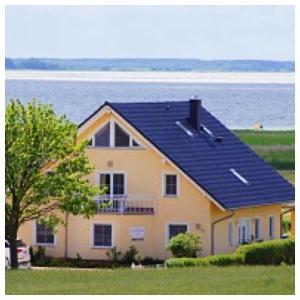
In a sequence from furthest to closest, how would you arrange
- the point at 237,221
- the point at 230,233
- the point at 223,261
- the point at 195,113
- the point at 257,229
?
1. the point at 195,113
2. the point at 257,229
3. the point at 237,221
4. the point at 230,233
5. the point at 223,261

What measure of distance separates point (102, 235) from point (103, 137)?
2.63 m

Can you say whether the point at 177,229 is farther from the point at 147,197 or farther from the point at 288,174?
the point at 288,174

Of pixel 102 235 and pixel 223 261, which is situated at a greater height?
pixel 102 235

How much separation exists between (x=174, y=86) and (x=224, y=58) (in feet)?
70.7

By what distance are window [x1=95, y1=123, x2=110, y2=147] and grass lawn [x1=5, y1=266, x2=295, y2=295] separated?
678 inches

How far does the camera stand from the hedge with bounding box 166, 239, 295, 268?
2750cm

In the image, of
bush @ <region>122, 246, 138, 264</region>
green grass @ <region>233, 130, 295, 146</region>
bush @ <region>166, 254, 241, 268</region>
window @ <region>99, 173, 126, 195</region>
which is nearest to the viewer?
bush @ <region>166, 254, 241, 268</region>

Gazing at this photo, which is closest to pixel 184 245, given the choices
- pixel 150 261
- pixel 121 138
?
pixel 150 261

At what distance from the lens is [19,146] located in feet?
94.2

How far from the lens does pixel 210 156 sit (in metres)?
39.0

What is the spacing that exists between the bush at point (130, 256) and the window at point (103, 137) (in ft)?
9.77

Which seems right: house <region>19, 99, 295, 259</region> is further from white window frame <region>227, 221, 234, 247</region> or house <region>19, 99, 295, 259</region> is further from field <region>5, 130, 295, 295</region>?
field <region>5, 130, 295, 295</region>

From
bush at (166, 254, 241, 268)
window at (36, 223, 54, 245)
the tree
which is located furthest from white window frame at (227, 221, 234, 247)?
bush at (166, 254, 241, 268)

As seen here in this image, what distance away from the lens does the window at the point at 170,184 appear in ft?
123
